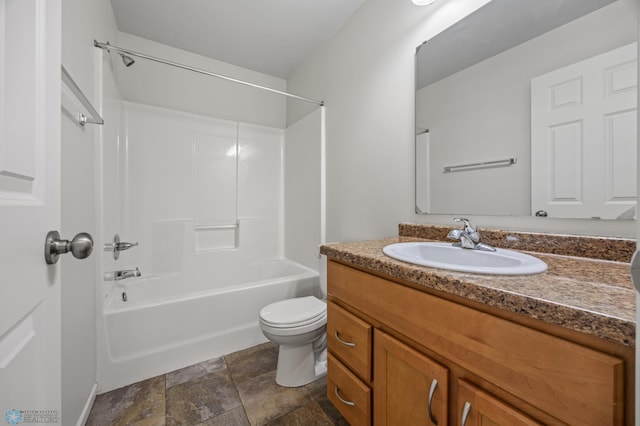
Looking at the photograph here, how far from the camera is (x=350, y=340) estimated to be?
3.29 ft

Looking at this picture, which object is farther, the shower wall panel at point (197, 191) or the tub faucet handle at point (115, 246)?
the shower wall panel at point (197, 191)

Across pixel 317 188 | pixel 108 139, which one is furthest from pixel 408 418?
pixel 108 139

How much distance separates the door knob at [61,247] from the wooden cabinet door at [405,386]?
2.86ft

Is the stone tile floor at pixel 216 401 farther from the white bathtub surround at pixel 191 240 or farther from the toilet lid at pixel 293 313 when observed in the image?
the toilet lid at pixel 293 313

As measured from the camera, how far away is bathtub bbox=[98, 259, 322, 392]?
1.44 metres

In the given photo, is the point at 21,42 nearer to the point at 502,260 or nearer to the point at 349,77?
the point at 502,260

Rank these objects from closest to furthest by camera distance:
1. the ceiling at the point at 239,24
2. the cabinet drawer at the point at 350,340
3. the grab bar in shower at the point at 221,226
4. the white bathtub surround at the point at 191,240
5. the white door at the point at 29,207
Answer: the white door at the point at 29,207
the cabinet drawer at the point at 350,340
the white bathtub surround at the point at 191,240
the ceiling at the point at 239,24
the grab bar in shower at the point at 221,226

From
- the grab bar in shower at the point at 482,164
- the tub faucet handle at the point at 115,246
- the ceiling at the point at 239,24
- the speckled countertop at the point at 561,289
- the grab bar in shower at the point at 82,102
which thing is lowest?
the tub faucet handle at the point at 115,246

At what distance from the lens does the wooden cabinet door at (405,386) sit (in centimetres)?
68

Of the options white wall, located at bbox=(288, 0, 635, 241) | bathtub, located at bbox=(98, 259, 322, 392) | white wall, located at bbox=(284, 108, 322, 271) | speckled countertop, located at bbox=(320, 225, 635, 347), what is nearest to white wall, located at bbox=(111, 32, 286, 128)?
white wall, located at bbox=(284, 108, 322, 271)

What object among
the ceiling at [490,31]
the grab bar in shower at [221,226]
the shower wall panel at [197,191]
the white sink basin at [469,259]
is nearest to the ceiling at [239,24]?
the shower wall panel at [197,191]

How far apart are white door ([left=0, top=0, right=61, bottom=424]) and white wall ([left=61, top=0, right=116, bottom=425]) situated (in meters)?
0.65

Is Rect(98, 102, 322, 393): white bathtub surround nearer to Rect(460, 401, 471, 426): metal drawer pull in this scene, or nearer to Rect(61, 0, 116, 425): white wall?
Rect(61, 0, 116, 425): white wall

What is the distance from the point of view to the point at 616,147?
0.81 m
